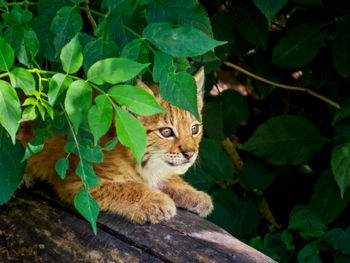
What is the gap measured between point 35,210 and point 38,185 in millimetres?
272

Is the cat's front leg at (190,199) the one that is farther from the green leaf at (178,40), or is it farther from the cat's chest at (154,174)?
the green leaf at (178,40)

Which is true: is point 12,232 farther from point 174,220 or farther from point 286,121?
point 286,121

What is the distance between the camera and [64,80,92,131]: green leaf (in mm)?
1336

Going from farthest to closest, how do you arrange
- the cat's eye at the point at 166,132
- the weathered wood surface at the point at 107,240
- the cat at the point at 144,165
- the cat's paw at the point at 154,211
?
the cat's eye at the point at 166,132 < the cat at the point at 144,165 < the cat's paw at the point at 154,211 < the weathered wood surface at the point at 107,240

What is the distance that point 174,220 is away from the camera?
7.31 feet

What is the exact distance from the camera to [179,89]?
1.48 m

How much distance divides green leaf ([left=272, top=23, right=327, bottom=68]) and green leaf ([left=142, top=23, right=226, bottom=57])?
1.74 m

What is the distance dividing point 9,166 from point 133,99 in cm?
76

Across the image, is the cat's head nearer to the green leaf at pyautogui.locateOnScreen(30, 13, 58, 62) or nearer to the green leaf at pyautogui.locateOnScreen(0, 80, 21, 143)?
the green leaf at pyautogui.locateOnScreen(30, 13, 58, 62)

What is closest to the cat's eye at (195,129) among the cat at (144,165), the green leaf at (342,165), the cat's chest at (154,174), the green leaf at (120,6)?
the cat at (144,165)

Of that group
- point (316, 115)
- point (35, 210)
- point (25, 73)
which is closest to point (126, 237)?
point (35, 210)

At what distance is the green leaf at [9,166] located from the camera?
179 cm

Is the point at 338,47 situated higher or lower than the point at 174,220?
higher

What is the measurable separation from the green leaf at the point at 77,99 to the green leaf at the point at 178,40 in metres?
0.26
